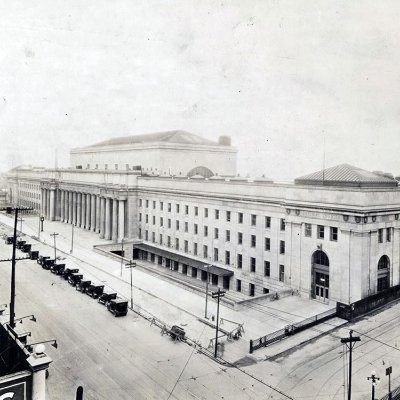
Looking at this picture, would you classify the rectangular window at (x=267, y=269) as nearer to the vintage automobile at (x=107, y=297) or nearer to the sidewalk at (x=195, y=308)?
the sidewalk at (x=195, y=308)

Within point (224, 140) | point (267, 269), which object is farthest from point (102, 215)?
point (267, 269)

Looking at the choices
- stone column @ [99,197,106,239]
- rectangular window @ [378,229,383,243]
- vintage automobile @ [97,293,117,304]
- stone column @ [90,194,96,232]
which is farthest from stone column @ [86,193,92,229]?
rectangular window @ [378,229,383,243]

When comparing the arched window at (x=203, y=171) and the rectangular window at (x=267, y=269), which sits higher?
the arched window at (x=203, y=171)

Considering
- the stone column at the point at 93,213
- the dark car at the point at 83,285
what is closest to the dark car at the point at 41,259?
the dark car at the point at 83,285

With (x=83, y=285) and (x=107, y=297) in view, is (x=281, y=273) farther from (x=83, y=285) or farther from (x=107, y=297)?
(x=83, y=285)

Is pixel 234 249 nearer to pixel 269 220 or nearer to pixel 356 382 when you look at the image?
pixel 269 220

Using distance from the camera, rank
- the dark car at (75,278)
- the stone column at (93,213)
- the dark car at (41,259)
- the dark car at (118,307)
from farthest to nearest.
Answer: the stone column at (93,213)
the dark car at (41,259)
the dark car at (75,278)
the dark car at (118,307)
